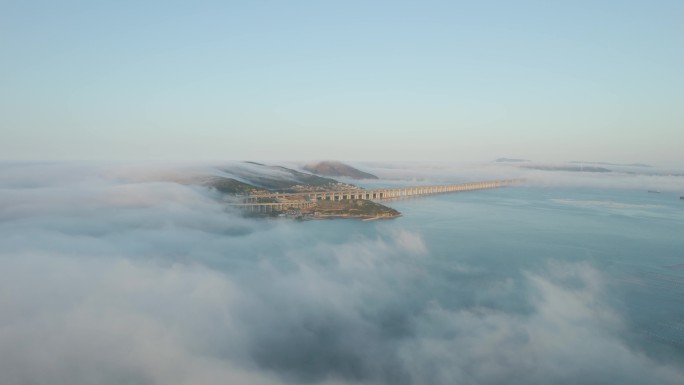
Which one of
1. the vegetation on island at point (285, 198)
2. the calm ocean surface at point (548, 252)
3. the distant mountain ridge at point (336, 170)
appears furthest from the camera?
the distant mountain ridge at point (336, 170)

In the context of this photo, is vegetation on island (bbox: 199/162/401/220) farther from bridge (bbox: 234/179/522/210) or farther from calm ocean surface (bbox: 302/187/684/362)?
calm ocean surface (bbox: 302/187/684/362)

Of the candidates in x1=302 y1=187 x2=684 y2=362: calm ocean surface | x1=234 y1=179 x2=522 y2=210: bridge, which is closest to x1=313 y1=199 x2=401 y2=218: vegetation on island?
x1=234 y1=179 x2=522 y2=210: bridge

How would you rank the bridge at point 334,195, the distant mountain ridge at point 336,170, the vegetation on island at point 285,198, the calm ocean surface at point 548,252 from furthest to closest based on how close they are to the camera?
the distant mountain ridge at point 336,170, the bridge at point 334,195, the vegetation on island at point 285,198, the calm ocean surface at point 548,252

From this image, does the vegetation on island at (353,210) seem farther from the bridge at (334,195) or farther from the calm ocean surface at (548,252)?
the calm ocean surface at (548,252)

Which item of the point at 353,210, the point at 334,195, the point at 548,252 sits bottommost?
the point at 548,252

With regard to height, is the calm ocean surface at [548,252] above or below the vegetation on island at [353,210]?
below

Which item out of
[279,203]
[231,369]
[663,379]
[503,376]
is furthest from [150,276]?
[279,203]

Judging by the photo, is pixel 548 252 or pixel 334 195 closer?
pixel 548 252

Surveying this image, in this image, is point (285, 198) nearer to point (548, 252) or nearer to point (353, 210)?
point (353, 210)

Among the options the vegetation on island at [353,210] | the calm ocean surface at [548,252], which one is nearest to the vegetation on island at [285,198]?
the vegetation on island at [353,210]

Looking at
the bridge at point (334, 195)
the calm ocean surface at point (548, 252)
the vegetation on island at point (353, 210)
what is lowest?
the calm ocean surface at point (548, 252)

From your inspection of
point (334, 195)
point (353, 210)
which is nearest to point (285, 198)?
point (334, 195)

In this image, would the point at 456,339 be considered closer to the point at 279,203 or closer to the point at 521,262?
the point at 521,262
